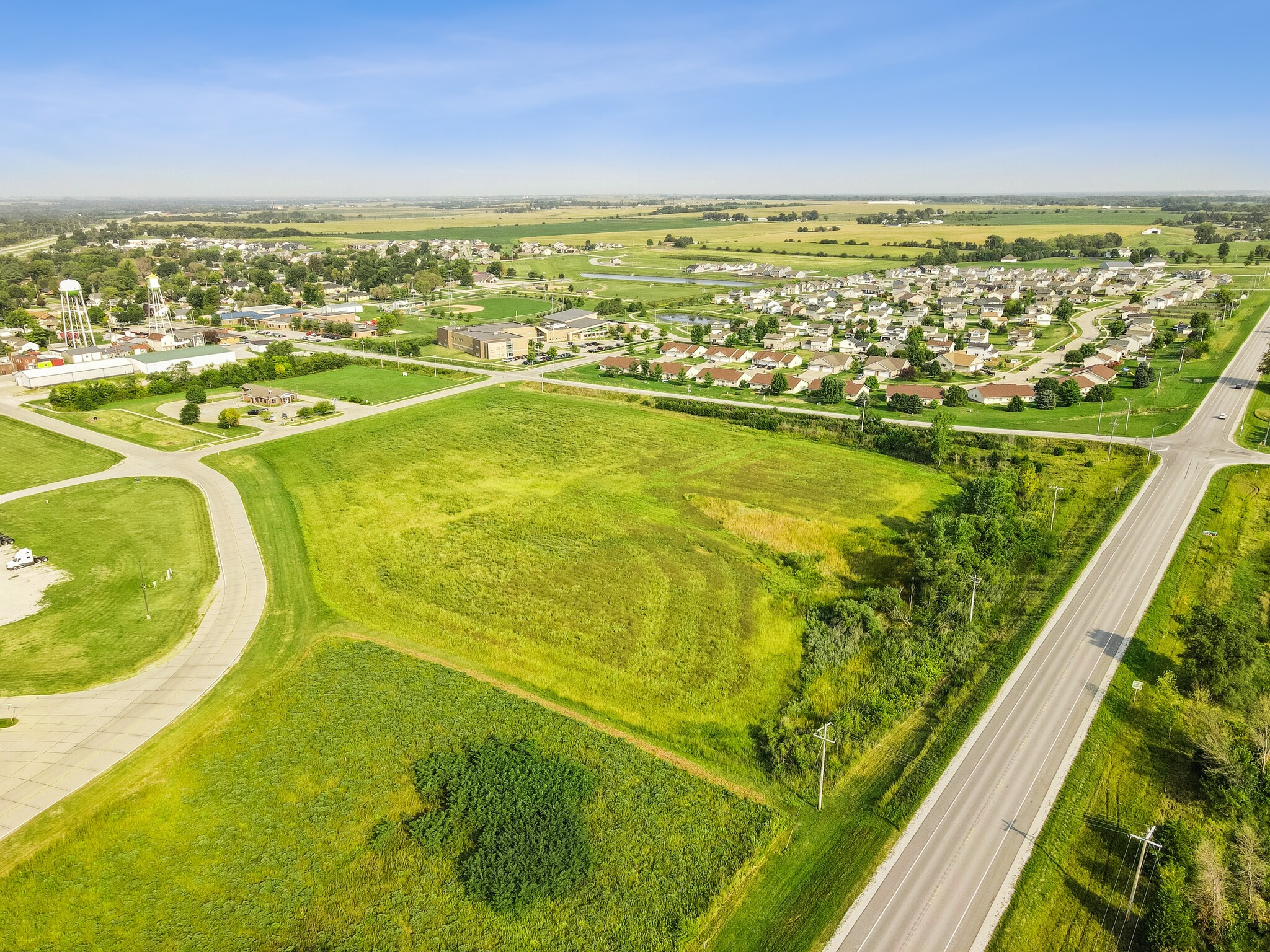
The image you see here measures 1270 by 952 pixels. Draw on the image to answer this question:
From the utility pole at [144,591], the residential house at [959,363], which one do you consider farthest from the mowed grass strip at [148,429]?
the residential house at [959,363]

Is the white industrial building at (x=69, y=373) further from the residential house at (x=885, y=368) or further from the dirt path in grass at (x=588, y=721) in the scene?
the residential house at (x=885, y=368)

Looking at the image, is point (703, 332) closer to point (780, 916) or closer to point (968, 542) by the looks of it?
point (968, 542)

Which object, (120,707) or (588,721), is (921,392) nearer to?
(588,721)

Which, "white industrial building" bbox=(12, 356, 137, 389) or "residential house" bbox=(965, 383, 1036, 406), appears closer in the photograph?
"residential house" bbox=(965, 383, 1036, 406)

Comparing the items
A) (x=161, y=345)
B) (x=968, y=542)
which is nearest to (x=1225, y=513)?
(x=968, y=542)

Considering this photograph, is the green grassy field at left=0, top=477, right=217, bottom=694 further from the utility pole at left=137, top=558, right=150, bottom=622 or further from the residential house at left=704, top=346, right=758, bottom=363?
the residential house at left=704, top=346, right=758, bottom=363

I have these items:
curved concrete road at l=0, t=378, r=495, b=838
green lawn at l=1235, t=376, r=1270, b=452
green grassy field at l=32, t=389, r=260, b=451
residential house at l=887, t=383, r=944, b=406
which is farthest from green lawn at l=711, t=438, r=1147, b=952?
green grassy field at l=32, t=389, r=260, b=451
